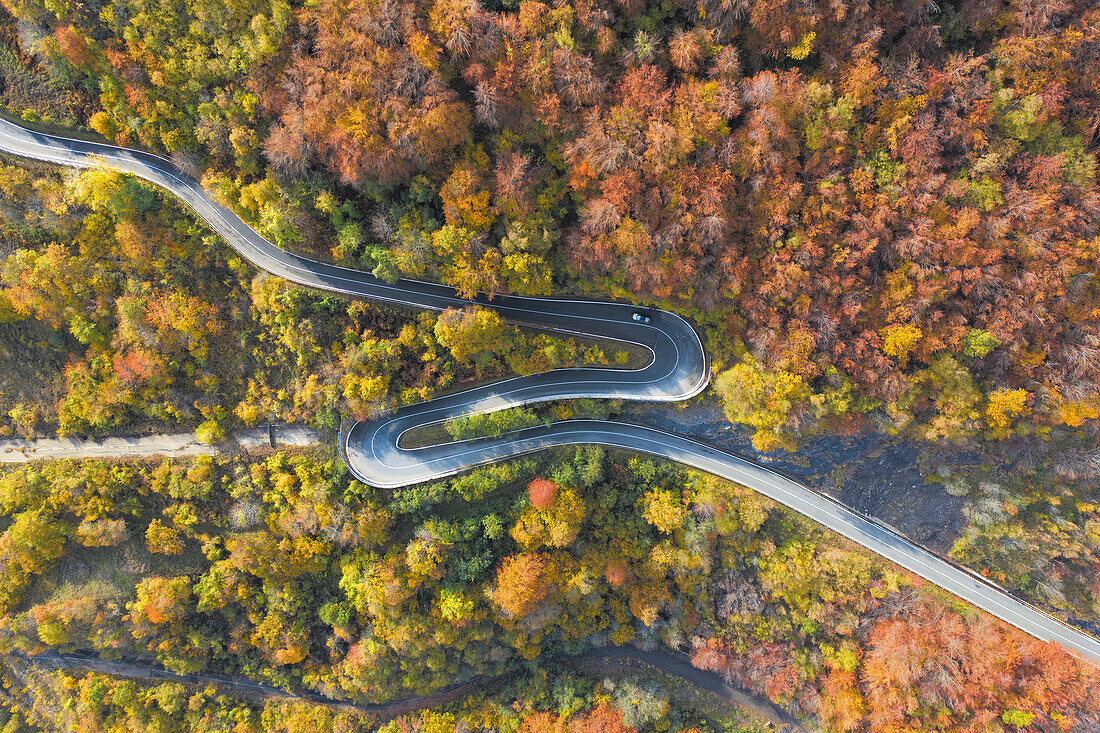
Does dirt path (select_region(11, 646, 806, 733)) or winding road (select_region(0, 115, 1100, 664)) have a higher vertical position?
winding road (select_region(0, 115, 1100, 664))

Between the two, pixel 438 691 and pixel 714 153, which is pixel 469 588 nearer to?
pixel 438 691

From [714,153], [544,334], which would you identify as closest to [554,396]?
[544,334]

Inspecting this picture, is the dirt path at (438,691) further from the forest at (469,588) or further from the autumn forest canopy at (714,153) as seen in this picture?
the autumn forest canopy at (714,153)

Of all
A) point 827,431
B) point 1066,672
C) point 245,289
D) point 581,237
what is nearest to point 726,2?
point 581,237

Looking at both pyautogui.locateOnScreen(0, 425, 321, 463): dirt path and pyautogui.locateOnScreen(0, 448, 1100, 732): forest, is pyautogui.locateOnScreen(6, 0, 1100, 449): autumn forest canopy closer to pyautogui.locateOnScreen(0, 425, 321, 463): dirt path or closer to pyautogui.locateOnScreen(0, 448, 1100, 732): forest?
pyautogui.locateOnScreen(0, 448, 1100, 732): forest

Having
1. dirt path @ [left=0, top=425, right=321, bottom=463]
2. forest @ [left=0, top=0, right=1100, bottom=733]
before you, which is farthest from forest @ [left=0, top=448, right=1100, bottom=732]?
dirt path @ [left=0, top=425, right=321, bottom=463]

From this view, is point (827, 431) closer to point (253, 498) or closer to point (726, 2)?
point (726, 2)
